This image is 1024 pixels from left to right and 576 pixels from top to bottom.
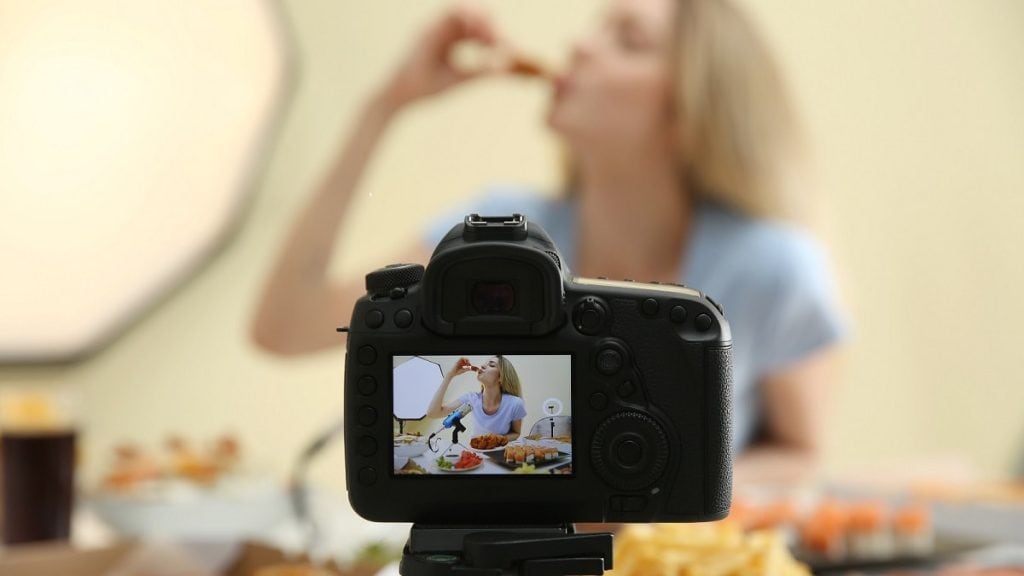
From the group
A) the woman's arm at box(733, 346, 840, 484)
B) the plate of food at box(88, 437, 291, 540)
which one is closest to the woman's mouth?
the woman's arm at box(733, 346, 840, 484)

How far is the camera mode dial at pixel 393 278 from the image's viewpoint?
48cm

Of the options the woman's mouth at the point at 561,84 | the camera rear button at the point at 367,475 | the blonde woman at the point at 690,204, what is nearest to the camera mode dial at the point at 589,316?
the camera rear button at the point at 367,475

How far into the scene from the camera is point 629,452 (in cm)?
46

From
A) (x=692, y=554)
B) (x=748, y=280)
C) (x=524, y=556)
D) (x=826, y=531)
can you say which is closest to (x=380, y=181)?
(x=748, y=280)

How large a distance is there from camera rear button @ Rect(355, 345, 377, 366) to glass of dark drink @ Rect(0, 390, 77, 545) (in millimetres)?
907

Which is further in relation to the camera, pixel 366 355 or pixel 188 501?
pixel 188 501

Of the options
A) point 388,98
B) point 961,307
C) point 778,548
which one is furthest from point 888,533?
point 961,307

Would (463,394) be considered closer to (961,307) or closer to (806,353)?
(806,353)

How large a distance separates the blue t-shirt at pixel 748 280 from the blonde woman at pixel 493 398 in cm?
125

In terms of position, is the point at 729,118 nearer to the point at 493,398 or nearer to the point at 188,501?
the point at 188,501

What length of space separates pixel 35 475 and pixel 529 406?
963 millimetres

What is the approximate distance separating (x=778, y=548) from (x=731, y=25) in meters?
1.46

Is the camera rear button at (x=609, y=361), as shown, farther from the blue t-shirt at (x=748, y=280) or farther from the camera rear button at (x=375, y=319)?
the blue t-shirt at (x=748, y=280)

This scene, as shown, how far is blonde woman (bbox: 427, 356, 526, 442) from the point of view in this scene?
457mm
